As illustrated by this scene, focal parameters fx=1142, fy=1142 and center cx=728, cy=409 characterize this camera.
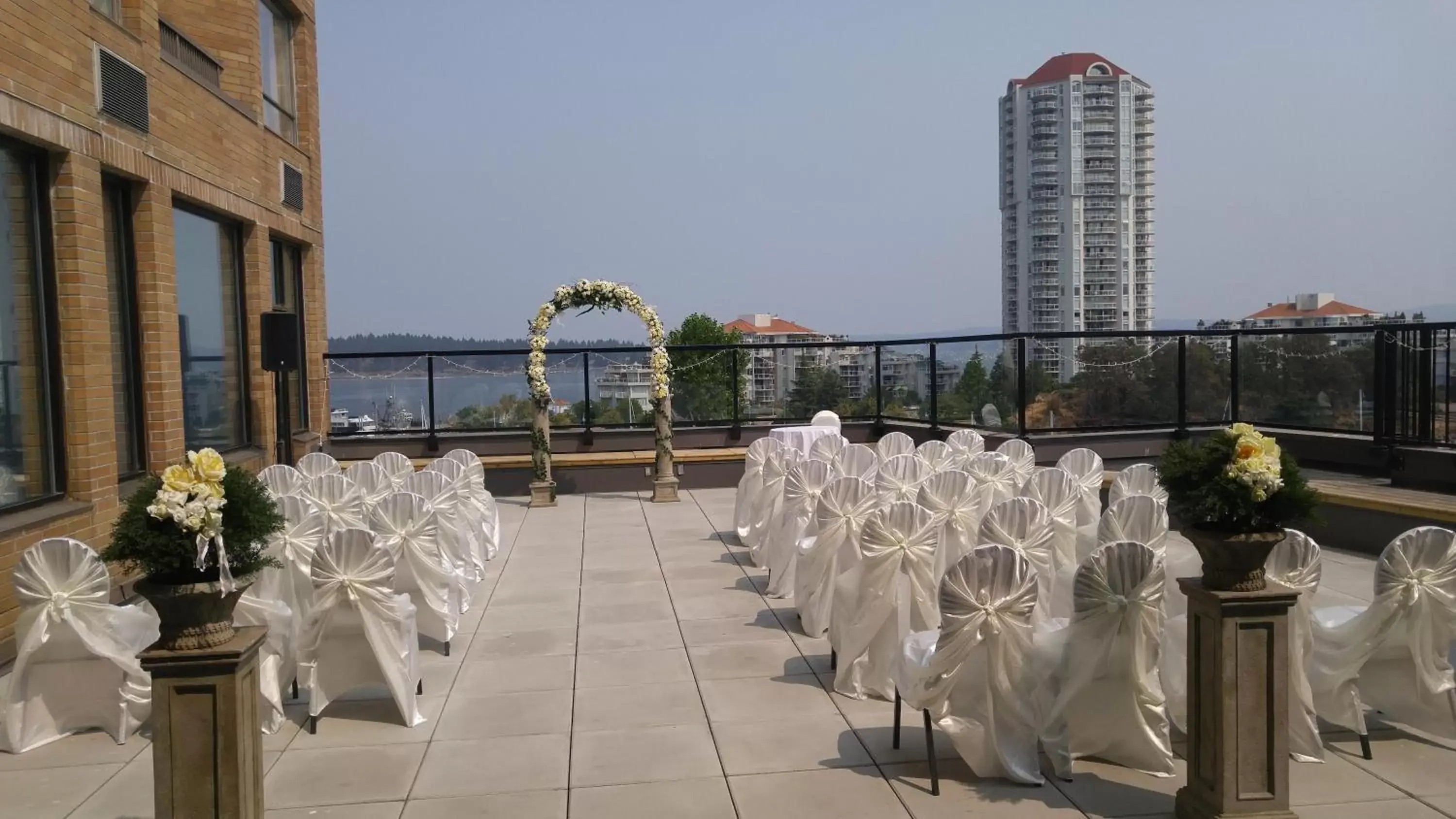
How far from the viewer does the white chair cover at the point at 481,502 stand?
34.0 ft

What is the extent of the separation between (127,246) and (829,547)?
6.39 m

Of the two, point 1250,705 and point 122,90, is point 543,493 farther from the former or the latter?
point 1250,705

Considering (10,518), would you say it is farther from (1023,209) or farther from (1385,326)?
(1023,209)

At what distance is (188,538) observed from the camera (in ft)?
12.8

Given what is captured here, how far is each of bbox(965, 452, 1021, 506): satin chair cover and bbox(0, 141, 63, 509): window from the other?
657 cm

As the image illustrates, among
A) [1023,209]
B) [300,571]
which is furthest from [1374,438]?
[1023,209]

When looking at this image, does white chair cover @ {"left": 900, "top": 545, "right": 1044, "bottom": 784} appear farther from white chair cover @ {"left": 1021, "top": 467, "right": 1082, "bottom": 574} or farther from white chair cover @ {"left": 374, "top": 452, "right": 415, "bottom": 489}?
white chair cover @ {"left": 374, "top": 452, "right": 415, "bottom": 489}

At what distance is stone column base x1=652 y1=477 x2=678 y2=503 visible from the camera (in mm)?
14883

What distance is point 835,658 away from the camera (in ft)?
22.0

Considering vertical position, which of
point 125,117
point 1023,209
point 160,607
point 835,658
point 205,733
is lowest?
point 835,658

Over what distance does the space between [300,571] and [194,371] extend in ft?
17.7

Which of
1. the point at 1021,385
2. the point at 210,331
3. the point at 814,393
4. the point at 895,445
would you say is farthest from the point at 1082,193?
the point at 210,331

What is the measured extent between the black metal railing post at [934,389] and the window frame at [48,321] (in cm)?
1081

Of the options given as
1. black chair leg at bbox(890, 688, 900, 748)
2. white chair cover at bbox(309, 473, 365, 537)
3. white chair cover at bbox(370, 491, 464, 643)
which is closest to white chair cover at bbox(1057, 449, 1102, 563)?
black chair leg at bbox(890, 688, 900, 748)
